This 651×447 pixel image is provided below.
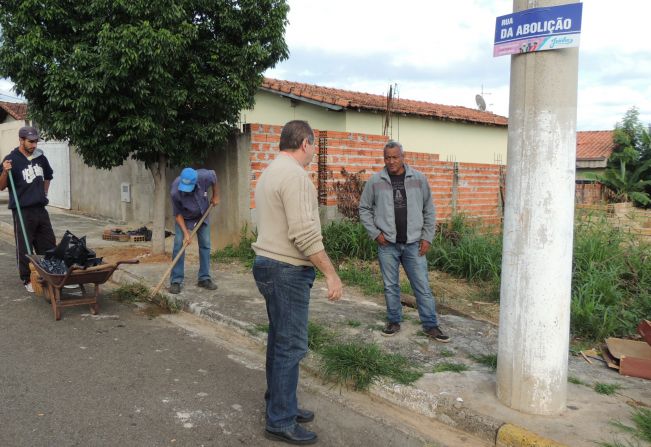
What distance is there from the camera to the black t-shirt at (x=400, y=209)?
5.16m

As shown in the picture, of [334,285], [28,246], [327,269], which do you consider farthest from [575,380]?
[28,246]

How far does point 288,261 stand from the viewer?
3322mm

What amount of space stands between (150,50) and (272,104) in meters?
8.43

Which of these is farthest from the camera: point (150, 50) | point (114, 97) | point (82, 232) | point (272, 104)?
point (272, 104)

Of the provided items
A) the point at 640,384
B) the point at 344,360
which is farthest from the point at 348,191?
the point at 640,384

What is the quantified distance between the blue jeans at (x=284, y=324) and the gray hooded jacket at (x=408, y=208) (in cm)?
184

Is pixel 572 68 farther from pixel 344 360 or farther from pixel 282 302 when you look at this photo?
pixel 344 360

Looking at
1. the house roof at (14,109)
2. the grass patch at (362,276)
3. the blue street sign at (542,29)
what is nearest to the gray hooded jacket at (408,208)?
the blue street sign at (542,29)

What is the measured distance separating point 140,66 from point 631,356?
6.34 meters

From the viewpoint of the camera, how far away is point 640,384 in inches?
168

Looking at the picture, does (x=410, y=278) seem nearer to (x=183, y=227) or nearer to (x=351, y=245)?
(x=183, y=227)

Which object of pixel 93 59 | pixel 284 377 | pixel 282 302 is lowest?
pixel 284 377

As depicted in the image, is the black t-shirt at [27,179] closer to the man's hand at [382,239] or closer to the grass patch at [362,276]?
the grass patch at [362,276]

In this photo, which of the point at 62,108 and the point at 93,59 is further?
the point at 62,108
